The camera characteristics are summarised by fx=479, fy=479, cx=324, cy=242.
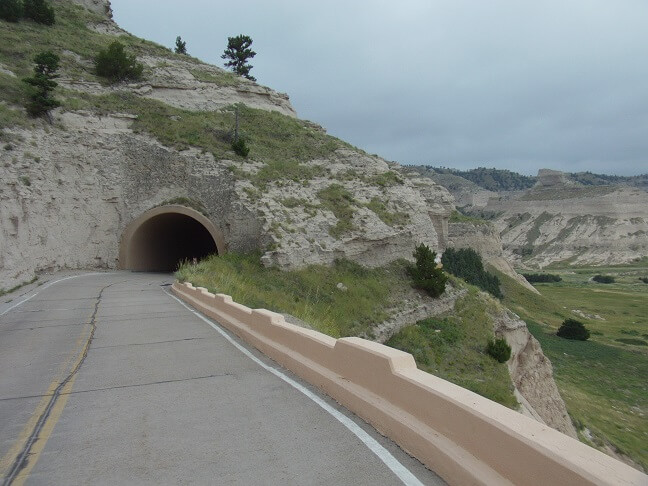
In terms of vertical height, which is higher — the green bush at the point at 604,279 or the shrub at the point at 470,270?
the shrub at the point at 470,270

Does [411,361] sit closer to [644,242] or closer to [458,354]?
[458,354]

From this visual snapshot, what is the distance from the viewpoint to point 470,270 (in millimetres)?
60562

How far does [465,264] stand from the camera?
61719 mm

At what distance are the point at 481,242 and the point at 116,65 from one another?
190ft

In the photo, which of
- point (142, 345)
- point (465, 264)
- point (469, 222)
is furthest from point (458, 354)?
point (469, 222)

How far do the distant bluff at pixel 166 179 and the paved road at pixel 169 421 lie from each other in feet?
52.6

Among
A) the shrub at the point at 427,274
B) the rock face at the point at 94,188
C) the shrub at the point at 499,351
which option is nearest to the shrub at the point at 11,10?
the rock face at the point at 94,188

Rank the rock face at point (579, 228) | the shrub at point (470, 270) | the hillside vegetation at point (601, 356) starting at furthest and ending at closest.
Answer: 1. the rock face at point (579, 228)
2. the shrub at point (470, 270)
3. the hillside vegetation at point (601, 356)

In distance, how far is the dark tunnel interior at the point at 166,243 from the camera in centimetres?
3450

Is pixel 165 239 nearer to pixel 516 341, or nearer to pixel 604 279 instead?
pixel 516 341

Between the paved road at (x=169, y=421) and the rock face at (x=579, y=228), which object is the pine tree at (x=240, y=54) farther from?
the rock face at (x=579, y=228)

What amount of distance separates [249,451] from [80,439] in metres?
2.00

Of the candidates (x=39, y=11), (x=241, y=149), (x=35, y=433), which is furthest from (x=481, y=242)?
(x=35, y=433)

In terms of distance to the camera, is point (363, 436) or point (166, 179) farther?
point (166, 179)
